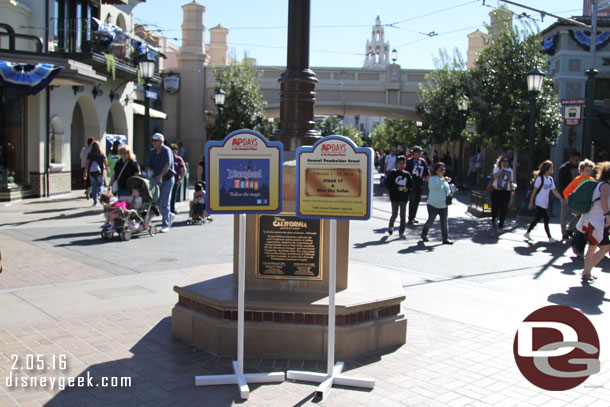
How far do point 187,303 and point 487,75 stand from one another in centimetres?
1647

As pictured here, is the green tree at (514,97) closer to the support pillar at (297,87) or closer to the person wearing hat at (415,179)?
the person wearing hat at (415,179)

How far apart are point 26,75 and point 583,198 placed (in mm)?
13567

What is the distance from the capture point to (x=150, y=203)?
38.0ft

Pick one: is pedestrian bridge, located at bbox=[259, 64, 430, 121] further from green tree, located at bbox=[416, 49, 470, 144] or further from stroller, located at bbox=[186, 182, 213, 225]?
stroller, located at bbox=[186, 182, 213, 225]

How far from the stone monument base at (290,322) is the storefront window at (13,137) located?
13922 millimetres

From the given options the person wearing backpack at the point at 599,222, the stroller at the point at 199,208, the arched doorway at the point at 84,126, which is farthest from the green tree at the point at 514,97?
the arched doorway at the point at 84,126

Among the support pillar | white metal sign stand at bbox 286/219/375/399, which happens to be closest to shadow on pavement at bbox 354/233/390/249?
the support pillar

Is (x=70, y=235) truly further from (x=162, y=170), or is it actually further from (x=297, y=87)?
(x=297, y=87)

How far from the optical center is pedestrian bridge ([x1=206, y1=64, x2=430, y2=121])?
111ft

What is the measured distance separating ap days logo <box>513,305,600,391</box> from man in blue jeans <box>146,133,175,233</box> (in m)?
7.89

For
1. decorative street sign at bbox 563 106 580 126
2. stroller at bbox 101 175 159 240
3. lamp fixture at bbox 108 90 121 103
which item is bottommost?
stroller at bbox 101 175 159 240

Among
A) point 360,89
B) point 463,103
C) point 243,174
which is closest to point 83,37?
point 463,103

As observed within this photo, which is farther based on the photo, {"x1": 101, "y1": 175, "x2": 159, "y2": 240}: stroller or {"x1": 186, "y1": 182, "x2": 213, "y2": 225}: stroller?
{"x1": 186, "y1": 182, "x2": 213, "y2": 225}: stroller

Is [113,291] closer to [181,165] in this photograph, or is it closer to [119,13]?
[181,165]
